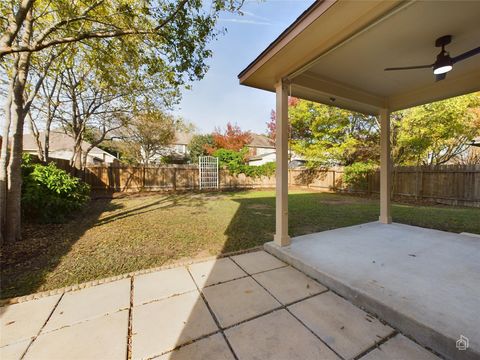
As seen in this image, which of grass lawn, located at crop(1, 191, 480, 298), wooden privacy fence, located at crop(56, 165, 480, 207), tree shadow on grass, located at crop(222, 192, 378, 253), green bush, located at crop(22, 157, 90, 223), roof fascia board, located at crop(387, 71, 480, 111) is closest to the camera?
grass lawn, located at crop(1, 191, 480, 298)

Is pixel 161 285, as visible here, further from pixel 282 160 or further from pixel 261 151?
pixel 261 151

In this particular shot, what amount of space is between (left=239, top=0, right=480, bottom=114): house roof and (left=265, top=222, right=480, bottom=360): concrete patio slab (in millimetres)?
2361

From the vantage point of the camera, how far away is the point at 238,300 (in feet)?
6.38

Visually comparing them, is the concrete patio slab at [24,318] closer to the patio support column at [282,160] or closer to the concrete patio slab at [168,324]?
the concrete patio slab at [168,324]

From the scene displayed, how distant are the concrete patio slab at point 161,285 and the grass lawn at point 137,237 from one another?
0.36 meters

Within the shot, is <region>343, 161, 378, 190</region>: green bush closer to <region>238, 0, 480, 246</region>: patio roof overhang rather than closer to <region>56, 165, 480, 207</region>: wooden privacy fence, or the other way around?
<region>56, 165, 480, 207</region>: wooden privacy fence

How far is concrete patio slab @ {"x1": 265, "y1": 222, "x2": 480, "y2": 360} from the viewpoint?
4.84 feet

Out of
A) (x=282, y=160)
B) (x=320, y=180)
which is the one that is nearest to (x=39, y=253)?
(x=282, y=160)

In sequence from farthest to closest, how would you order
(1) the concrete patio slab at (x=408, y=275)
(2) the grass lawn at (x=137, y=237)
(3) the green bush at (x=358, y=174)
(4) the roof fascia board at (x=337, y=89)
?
(3) the green bush at (x=358, y=174) → (4) the roof fascia board at (x=337, y=89) → (2) the grass lawn at (x=137, y=237) → (1) the concrete patio slab at (x=408, y=275)

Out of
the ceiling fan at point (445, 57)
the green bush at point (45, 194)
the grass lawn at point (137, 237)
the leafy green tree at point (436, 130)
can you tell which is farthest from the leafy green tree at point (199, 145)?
the ceiling fan at point (445, 57)

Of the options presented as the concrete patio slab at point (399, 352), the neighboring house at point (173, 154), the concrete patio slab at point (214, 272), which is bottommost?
the concrete patio slab at point (399, 352)

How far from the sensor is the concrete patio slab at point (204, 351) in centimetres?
135

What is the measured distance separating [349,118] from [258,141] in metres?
17.1

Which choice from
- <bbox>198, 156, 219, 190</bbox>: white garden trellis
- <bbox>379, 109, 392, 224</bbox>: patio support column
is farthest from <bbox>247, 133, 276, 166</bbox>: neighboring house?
<bbox>379, 109, 392, 224</bbox>: patio support column
